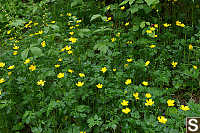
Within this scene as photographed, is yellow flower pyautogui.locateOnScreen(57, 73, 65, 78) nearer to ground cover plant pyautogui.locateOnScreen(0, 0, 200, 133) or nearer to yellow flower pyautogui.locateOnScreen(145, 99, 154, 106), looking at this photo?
ground cover plant pyautogui.locateOnScreen(0, 0, 200, 133)

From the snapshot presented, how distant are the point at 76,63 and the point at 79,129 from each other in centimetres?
84

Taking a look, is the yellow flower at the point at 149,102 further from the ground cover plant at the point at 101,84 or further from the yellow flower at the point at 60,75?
the yellow flower at the point at 60,75

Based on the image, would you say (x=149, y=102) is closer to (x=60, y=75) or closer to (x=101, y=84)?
(x=101, y=84)

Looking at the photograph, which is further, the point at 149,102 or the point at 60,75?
the point at 60,75

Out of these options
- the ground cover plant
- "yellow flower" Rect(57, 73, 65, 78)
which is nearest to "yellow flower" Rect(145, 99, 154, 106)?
the ground cover plant

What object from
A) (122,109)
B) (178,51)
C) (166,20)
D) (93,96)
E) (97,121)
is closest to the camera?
(97,121)

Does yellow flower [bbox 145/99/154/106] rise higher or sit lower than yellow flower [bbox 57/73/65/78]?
lower

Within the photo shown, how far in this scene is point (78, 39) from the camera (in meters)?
2.89

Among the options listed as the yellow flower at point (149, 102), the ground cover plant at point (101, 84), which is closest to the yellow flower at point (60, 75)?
the ground cover plant at point (101, 84)

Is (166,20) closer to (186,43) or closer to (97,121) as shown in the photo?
(186,43)

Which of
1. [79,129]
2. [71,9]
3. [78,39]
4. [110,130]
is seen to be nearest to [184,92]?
[110,130]

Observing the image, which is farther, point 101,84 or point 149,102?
point 101,84

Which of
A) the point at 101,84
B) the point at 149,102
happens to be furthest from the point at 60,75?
the point at 149,102

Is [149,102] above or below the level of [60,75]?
below
